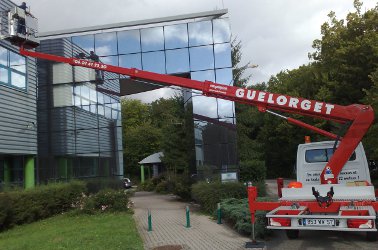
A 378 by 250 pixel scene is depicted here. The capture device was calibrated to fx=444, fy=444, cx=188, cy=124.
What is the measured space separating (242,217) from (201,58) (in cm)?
1139

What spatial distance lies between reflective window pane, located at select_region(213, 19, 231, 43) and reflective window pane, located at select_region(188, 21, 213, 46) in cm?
24

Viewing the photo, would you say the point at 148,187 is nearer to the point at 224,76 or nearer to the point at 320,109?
the point at 224,76

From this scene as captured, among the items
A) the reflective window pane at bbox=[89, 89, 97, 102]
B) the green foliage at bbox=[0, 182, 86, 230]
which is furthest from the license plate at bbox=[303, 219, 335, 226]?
the reflective window pane at bbox=[89, 89, 97, 102]

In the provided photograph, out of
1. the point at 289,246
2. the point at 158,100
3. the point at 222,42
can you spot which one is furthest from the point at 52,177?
the point at 158,100

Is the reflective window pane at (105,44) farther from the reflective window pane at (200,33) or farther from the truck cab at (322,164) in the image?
the truck cab at (322,164)

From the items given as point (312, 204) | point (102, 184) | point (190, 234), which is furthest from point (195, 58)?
point (312, 204)

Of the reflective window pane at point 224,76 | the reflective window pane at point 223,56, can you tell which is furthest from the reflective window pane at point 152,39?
the reflective window pane at point 224,76

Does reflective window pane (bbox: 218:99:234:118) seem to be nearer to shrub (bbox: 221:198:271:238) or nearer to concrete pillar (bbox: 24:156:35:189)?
shrub (bbox: 221:198:271:238)

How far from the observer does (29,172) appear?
71.8 ft

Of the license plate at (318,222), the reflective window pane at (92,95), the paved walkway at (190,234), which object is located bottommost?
the paved walkway at (190,234)

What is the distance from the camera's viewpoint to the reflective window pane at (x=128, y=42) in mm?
21562

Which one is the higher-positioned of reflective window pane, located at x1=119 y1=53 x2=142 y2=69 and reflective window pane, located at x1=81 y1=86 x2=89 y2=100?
reflective window pane, located at x1=119 y1=53 x2=142 y2=69

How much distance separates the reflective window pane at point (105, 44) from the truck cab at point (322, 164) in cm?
1241

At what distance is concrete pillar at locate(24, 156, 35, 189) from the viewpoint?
71.5ft
